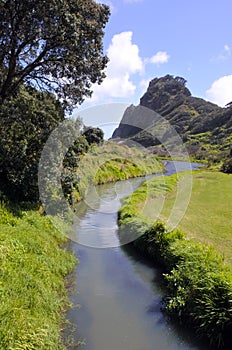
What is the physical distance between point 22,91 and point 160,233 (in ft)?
40.9

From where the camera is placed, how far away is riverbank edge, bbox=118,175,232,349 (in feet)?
27.5

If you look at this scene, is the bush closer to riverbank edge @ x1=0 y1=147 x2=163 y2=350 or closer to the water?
the water

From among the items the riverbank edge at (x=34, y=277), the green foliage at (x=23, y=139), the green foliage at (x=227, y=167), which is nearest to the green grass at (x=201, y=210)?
the riverbank edge at (x=34, y=277)

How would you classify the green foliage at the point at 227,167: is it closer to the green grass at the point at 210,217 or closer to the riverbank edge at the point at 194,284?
the green grass at the point at 210,217

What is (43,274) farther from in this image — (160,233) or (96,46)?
(96,46)

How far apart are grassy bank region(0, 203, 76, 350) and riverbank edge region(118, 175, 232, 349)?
4.05 metres

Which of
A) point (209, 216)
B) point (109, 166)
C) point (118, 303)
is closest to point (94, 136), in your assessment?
point (109, 166)

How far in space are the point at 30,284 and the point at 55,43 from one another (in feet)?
38.6

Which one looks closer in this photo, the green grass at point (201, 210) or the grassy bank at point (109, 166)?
the green grass at point (201, 210)

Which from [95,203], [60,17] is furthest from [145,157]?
[60,17]

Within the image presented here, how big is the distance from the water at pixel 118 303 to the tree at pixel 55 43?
1001cm

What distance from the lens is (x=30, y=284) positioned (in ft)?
30.8

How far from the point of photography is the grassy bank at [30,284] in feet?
23.1

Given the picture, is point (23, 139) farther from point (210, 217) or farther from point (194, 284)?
point (210, 217)
